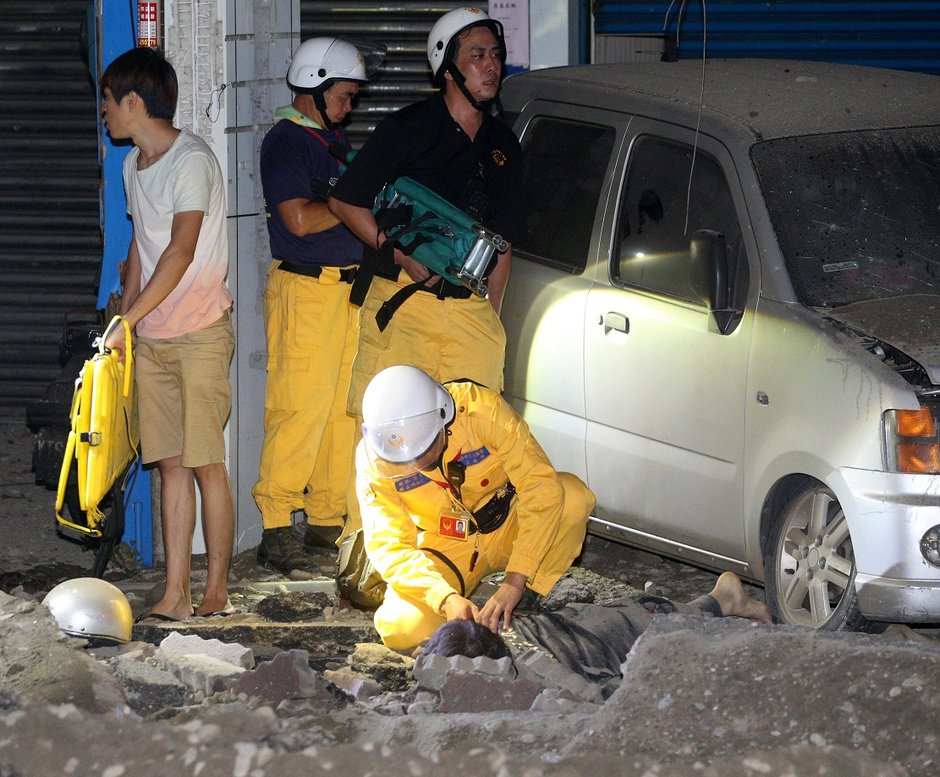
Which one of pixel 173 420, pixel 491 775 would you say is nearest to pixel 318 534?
pixel 173 420

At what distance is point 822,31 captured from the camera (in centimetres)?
848

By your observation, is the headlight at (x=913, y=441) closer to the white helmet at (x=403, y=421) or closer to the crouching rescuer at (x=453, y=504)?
the crouching rescuer at (x=453, y=504)

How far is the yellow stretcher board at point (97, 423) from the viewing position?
4.91 meters

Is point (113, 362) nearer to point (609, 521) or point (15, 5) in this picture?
point (609, 521)

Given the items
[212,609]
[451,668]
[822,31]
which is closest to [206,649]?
[212,609]

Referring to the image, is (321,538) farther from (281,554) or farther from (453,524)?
(453,524)

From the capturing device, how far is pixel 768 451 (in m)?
4.82

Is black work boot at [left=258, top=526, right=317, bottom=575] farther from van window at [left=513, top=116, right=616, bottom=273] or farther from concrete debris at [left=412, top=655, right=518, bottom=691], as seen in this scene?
concrete debris at [left=412, top=655, right=518, bottom=691]

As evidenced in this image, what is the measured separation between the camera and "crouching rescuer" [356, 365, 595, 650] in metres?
4.63

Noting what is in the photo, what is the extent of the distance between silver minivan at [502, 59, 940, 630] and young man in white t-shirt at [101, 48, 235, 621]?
1.35m

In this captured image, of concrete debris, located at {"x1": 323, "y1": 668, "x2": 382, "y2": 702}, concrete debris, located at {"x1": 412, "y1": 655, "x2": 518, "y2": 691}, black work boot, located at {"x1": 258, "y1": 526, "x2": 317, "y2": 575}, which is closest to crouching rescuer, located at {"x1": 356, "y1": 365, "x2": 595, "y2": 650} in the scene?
concrete debris, located at {"x1": 323, "y1": 668, "x2": 382, "y2": 702}

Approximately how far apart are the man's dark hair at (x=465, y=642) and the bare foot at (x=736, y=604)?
87cm

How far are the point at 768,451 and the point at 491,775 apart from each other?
1.87m

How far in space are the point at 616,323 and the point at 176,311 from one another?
173 cm
